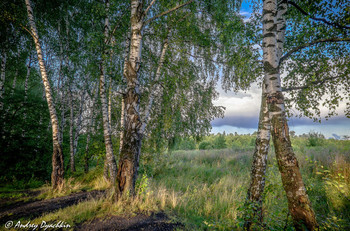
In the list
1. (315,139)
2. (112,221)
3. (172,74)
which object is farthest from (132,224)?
(315,139)

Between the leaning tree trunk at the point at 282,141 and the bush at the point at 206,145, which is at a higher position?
the leaning tree trunk at the point at 282,141

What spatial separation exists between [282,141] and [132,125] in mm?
3101

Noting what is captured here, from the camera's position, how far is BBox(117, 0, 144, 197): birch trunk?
353cm

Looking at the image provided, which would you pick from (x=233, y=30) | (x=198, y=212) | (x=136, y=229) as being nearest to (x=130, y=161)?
(x=136, y=229)

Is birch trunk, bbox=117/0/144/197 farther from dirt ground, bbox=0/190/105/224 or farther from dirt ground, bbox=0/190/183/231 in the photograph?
dirt ground, bbox=0/190/105/224

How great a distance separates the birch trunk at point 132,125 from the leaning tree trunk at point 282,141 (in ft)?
9.55

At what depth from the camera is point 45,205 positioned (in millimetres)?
3984

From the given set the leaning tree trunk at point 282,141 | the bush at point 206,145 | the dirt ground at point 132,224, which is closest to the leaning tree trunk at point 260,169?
the leaning tree trunk at point 282,141

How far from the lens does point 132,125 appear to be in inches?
145

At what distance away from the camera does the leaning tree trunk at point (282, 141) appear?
1.79m

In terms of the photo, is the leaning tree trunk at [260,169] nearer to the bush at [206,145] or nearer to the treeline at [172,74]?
the treeline at [172,74]

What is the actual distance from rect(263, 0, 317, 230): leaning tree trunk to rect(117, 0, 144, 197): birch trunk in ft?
9.55

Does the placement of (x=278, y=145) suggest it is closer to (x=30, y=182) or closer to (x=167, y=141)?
(x=167, y=141)

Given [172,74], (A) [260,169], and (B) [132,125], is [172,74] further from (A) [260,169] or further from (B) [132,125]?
(A) [260,169]
